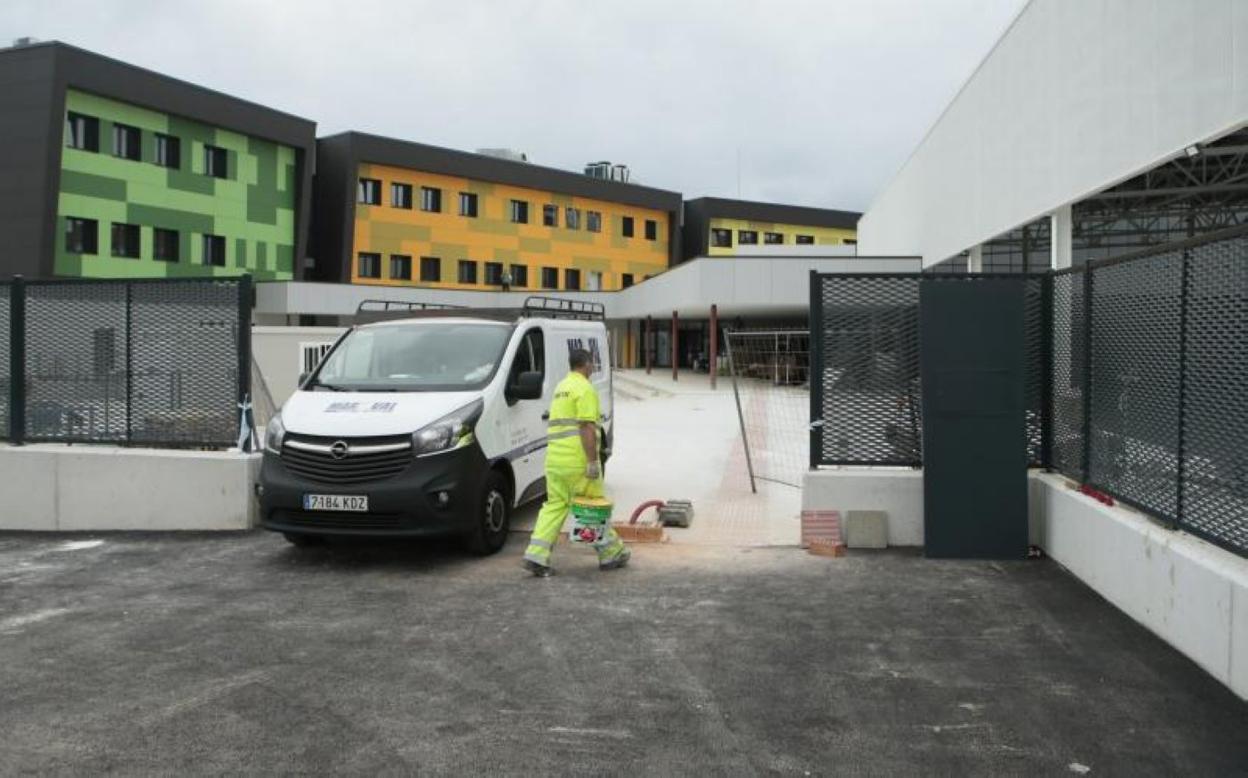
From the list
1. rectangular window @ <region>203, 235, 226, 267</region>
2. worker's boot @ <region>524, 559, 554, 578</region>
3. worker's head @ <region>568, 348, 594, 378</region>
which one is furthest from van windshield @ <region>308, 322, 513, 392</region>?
rectangular window @ <region>203, 235, 226, 267</region>

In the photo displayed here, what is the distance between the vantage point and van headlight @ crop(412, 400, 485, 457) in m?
7.34

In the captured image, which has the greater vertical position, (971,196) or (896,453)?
(971,196)

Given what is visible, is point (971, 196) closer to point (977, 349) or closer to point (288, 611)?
point (977, 349)

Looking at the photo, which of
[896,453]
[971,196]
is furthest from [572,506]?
[971,196]

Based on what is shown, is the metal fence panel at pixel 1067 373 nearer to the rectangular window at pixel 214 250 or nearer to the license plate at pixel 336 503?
the license plate at pixel 336 503

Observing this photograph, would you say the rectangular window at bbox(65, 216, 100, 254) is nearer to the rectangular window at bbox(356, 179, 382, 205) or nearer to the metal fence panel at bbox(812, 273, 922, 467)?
the rectangular window at bbox(356, 179, 382, 205)

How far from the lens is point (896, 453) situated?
27.2 ft

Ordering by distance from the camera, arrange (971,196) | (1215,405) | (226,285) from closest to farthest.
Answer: (1215,405)
(226,285)
(971,196)

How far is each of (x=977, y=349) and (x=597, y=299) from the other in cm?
4355

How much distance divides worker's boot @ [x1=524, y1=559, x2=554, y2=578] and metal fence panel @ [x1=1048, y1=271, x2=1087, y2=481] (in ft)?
13.0

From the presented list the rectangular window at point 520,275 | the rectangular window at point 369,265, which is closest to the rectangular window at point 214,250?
the rectangular window at point 369,265

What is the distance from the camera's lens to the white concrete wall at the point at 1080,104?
34.6 feet

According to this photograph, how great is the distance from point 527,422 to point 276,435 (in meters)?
2.14

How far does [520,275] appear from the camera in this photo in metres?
55.9
